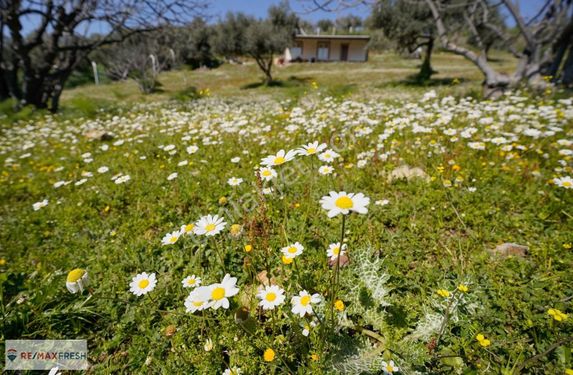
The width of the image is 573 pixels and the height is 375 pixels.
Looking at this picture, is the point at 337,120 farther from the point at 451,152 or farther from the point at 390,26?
the point at 390,26

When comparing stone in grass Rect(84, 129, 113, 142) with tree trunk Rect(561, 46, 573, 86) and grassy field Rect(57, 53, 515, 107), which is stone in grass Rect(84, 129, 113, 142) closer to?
grassy field Rect(57, 53, 515, 107)

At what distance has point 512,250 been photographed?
8.22 feet

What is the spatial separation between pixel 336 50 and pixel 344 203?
51.4 meters

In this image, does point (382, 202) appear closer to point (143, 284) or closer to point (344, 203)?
point (344, 203)

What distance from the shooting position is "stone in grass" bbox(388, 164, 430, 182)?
3688 mm

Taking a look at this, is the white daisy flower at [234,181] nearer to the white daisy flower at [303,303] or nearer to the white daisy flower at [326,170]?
the white daisy flower at [326,170]

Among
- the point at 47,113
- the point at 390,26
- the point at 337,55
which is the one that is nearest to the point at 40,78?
the point at 47,113

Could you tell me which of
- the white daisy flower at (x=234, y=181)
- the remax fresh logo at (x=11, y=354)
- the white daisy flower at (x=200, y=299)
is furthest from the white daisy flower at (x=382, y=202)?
the remax fresh logo at (x=11, y=354)

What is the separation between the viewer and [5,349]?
6.42 ft

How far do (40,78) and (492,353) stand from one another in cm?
1648

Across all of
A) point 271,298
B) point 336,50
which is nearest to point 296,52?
point 336,50

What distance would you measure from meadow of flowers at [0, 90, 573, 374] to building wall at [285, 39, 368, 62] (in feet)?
150

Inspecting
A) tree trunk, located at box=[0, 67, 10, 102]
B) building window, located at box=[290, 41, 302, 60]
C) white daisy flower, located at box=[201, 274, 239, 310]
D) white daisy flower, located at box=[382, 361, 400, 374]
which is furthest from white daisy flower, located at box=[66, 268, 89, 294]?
building window, located at box=[290, 41, 302, 60]

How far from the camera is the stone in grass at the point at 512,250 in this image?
248cm
